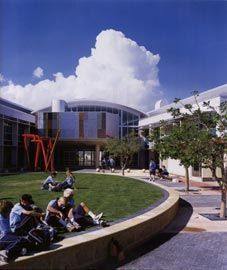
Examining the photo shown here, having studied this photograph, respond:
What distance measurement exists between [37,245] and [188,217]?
7.45 meters

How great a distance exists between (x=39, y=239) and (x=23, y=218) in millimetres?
1065

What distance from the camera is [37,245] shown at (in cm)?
719

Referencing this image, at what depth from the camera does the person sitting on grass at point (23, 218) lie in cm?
809

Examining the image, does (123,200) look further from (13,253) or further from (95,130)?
(95,130)

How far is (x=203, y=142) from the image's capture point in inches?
516

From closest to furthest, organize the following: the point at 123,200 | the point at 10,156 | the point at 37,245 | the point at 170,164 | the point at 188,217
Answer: the point at 37,245 < the point at 188,217 < the point at 123,200 < the point at 170,164 < the point at 10,156

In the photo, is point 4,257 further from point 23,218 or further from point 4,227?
point 23,218

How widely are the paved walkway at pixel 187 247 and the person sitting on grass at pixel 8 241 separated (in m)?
1.95

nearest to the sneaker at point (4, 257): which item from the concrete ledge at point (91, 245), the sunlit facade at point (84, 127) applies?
the concrete ledge at point (91, 245)

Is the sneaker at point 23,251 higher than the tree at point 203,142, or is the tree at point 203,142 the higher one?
the tree at point 203,142

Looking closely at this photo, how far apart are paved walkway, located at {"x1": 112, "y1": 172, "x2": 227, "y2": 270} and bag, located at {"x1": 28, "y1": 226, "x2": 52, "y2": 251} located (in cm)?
148

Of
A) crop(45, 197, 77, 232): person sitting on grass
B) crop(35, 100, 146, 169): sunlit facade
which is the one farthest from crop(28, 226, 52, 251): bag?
crop(35, 100, 146, 169): sunlit facade

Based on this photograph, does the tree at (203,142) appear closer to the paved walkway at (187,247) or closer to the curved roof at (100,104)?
the paved walkway at (187,247)

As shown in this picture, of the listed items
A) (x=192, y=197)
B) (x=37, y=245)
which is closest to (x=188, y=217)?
(x=192, y=197)
